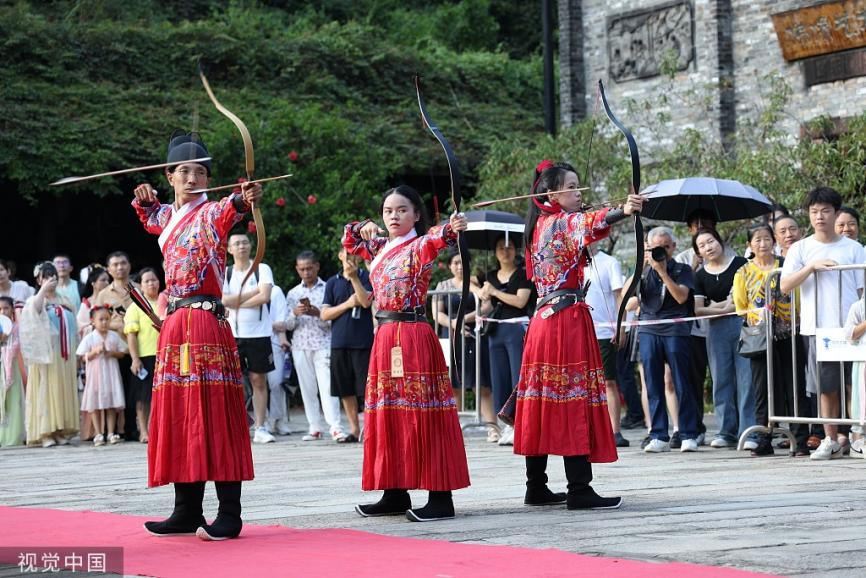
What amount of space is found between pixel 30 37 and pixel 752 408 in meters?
12.4

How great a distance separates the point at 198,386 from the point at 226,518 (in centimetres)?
61

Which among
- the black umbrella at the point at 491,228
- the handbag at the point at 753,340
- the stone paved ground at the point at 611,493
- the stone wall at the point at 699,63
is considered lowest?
the stone paved ground at the point at 611,493

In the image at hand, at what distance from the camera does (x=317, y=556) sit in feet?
18.6

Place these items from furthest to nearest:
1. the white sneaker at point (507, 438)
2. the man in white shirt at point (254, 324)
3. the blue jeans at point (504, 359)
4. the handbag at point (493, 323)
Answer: the man in white shirt at point (254, 324) < the white sneaker at point (507, 438) < the handbag at point (493, 323) < the blue jeans at point (504, 359)

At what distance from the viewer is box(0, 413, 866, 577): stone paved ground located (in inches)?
224

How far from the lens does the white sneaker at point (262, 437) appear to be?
508 inches

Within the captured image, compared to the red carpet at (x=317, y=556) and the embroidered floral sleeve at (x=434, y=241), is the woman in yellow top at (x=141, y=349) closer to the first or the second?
the red carpet at (x=317, y=556)

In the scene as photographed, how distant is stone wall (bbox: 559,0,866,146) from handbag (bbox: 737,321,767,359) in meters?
8.49

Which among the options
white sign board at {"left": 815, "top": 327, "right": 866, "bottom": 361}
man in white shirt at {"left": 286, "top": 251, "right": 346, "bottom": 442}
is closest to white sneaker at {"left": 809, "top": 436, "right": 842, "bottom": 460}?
white sign board at {"left": 815, "top": 327, "right": 866, "bottom": 361}

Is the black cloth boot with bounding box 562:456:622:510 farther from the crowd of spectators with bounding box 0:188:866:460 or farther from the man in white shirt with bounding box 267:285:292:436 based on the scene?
the man in white shirt with bounding box 267:285:292:436

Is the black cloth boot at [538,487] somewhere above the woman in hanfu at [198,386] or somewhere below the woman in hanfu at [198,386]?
below

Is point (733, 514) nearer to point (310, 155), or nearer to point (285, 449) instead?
point (285, 449)

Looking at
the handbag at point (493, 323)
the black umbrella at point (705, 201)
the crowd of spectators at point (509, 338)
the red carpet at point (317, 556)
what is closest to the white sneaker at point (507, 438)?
the crowd of spectators at point (509, 338)

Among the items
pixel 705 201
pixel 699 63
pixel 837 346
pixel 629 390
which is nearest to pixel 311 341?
pixel 629 390
